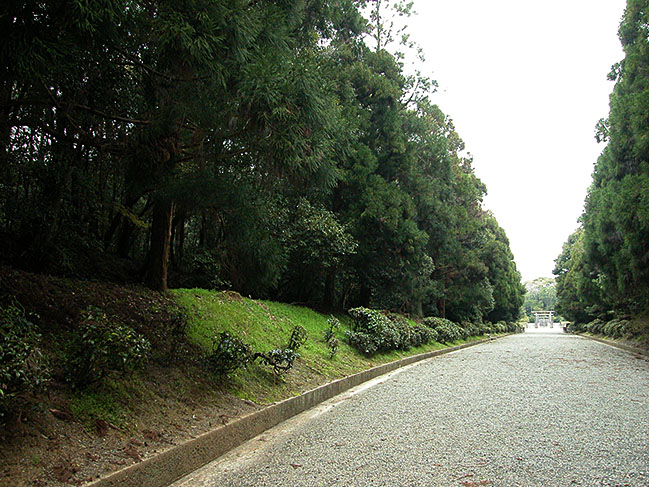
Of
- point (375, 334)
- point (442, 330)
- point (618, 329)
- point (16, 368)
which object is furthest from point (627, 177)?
point (16, 368)

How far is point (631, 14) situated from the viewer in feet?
52.0

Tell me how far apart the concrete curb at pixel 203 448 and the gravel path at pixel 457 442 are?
0.10 meters

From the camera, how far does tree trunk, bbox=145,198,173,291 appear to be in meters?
7.81

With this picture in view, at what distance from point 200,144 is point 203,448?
12.2ft

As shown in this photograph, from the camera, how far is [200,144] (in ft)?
20.2

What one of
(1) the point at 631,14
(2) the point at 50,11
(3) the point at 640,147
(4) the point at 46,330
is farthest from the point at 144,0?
(1) the point at 631,14

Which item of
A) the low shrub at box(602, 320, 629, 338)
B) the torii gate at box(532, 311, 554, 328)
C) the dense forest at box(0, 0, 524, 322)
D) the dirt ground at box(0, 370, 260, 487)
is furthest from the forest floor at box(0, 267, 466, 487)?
the torii gate at box(532, 311, 554, 328)

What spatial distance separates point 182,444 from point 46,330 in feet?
6.36

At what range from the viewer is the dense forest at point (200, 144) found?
4.43 meters

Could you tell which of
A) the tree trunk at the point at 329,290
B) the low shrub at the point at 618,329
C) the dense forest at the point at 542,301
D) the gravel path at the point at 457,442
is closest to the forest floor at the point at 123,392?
the gravel path at the point at 457,442

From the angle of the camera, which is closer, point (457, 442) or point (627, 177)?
point (457, 442)

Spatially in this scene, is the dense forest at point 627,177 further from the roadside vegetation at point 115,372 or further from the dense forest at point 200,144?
the roadside vegetation at point 115,372

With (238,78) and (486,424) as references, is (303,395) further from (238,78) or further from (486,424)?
(238,78)

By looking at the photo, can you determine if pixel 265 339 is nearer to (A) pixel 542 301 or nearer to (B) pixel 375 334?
(B) pixel 375 334
